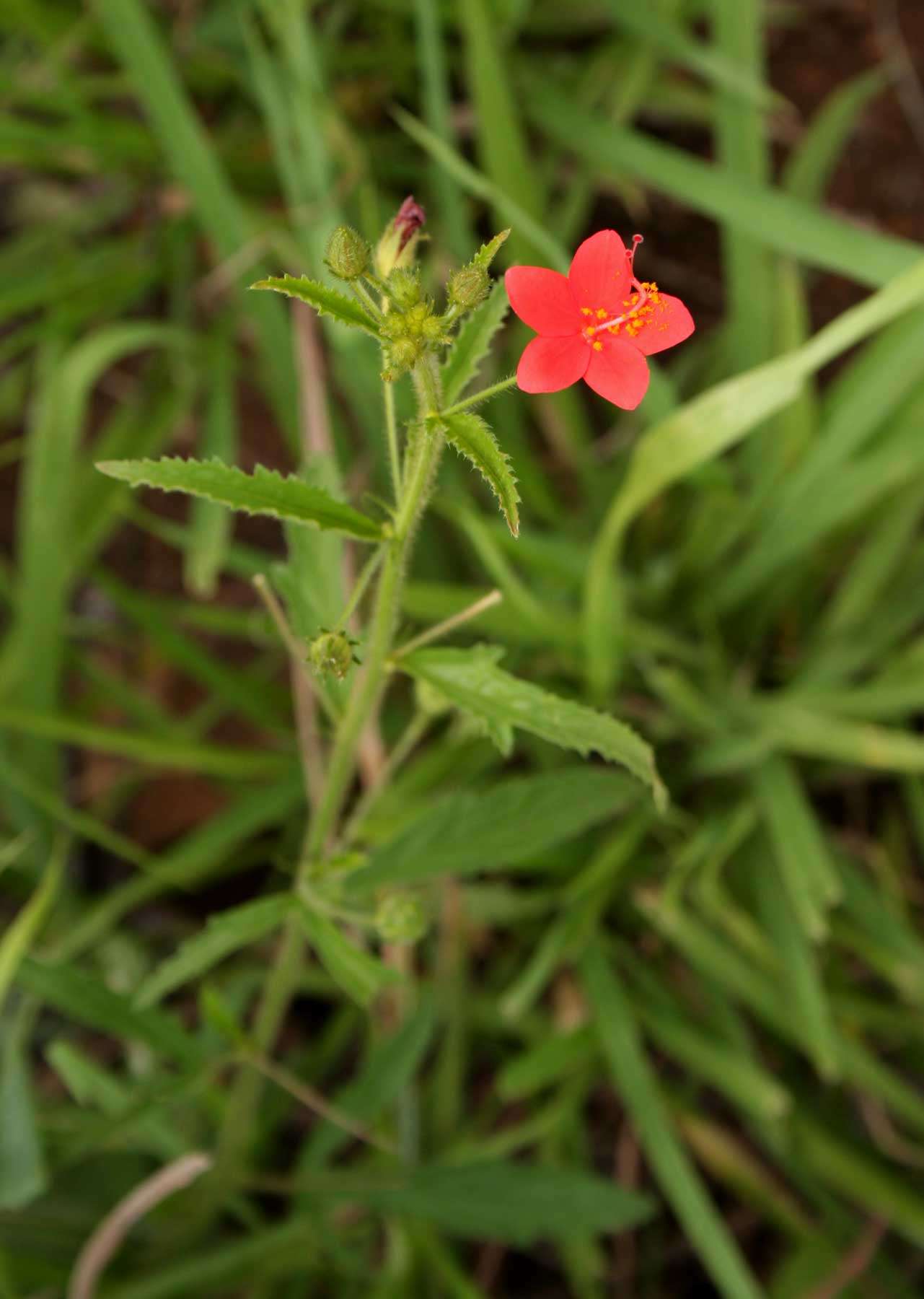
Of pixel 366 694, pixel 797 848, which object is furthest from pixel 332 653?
pixel 797 848

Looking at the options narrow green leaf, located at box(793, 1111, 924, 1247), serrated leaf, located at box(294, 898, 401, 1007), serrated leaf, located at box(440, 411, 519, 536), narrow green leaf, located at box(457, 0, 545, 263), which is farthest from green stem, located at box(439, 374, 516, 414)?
narrow green leaf, located at box(793, 1111, 924, 1247)

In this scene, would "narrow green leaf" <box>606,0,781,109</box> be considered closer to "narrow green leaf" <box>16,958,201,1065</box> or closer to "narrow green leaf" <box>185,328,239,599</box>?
→ "narrow green leaf" <box>185,328,239,599</box>

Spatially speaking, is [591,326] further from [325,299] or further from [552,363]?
[325,299]

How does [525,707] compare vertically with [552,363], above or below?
below

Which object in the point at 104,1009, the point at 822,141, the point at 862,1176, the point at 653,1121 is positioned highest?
the point at 822,141

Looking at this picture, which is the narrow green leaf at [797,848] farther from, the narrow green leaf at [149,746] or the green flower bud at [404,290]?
the green flower bud at [404,290]

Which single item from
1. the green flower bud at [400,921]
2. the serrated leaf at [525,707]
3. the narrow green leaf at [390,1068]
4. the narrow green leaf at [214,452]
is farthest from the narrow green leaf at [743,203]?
the narrow green leaf at [390,1068]
